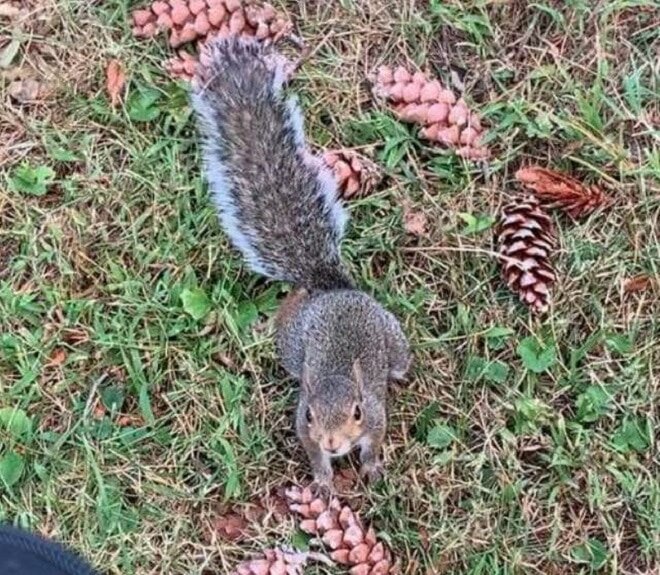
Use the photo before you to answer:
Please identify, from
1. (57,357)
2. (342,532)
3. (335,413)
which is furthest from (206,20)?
(342,532)

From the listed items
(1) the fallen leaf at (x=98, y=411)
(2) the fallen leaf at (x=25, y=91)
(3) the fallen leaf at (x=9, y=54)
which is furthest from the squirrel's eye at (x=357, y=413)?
(3) the fallen leaf at (x=9, y=54)

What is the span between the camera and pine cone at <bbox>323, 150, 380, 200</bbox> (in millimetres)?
2637

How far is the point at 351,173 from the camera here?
104 inches

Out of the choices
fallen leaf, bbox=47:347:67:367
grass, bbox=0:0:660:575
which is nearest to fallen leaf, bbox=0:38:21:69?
grass, bbox=0:0:660:575

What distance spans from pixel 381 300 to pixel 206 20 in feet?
2.44

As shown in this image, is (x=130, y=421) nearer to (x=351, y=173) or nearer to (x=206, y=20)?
(x=351, y=173)

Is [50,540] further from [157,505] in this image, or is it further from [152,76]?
[152,76]

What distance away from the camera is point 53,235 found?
2684mm

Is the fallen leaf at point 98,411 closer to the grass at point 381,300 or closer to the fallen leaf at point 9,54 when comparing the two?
the grass at point 381,300

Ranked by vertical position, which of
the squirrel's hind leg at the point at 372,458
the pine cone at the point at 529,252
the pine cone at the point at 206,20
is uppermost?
the pine cone at the point at 206,20

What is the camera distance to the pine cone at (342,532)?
250cm

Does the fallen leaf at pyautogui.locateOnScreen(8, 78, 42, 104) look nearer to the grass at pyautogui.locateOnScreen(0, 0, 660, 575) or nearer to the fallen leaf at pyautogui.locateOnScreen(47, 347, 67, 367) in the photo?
the grass at pyautogui.locateOnScreen(0, 0, 660, 575)

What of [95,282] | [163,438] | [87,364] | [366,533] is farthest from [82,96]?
[366,533]

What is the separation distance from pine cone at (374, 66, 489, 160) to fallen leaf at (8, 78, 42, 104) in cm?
79
